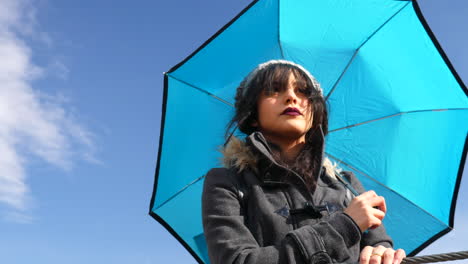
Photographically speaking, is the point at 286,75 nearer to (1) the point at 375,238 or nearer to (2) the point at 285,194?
(2) the point at 285,194

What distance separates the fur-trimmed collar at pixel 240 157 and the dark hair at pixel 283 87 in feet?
0.58

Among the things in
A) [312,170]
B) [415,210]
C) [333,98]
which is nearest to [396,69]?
[333,98]

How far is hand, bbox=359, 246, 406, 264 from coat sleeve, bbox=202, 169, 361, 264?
0.09 metres

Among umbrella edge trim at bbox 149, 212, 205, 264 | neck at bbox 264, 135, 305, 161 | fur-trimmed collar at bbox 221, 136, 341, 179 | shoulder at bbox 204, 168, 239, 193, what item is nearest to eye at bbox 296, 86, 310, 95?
neck at bbox 264, 135, 305, 161

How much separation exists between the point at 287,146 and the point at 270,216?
25.3 inches

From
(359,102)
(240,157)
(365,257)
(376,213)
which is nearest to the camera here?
(365,257)

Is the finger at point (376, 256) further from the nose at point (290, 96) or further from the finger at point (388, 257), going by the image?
the nose at point (290, 96)

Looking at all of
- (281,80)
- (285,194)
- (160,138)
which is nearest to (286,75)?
(281,80)

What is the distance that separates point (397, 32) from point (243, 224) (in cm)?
255

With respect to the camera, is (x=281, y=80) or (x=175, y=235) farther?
(x=175, y=235)

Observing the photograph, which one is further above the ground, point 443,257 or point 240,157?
point 240,157

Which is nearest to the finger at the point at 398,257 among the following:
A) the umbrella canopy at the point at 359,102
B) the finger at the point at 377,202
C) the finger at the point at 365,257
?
the finger at the point at 365,257

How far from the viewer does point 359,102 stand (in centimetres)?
380

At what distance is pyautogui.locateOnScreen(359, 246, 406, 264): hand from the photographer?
1867mm
